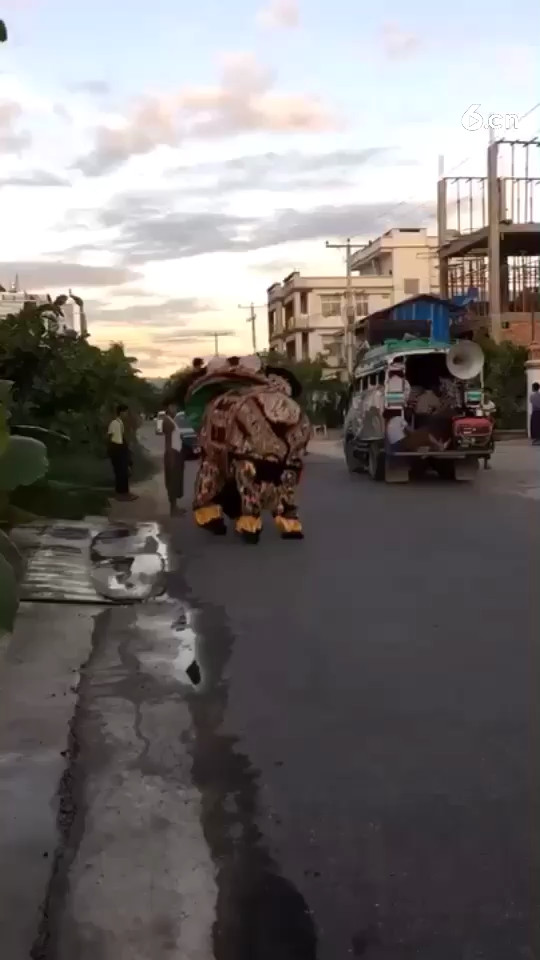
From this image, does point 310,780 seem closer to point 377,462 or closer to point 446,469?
point 377,462

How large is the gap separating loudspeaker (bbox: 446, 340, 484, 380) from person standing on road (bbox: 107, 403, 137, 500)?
532 centimetres

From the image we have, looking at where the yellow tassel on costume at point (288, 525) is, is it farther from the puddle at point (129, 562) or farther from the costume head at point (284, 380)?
the costume head at point (284, 380)

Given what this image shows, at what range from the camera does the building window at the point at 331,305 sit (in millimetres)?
84812

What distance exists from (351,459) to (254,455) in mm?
9730

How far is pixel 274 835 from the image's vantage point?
4289 mm

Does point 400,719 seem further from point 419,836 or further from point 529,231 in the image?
point 529,231

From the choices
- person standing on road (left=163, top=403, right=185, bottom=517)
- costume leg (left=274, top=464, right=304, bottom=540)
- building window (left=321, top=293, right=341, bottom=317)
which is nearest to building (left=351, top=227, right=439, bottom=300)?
building window (left=321, top=293, right=341, bottom=317)

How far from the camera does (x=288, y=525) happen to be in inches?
490

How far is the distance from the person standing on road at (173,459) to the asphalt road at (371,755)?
4979 mm

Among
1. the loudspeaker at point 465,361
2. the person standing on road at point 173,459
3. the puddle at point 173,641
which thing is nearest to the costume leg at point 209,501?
the person standing on road at point 173,459

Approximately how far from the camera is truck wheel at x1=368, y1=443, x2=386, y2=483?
19.0 meters

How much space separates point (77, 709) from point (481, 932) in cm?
305

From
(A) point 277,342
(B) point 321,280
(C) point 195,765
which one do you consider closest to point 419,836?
(C) point 195,765

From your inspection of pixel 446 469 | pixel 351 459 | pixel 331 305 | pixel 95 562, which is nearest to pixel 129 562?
pixel 95 562
